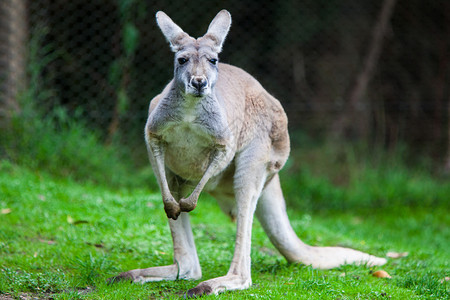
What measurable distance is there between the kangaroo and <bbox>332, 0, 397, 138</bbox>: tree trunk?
3.73 meters

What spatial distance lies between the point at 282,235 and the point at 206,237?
3.26 feet

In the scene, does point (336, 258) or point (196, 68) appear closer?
point (196, 68)

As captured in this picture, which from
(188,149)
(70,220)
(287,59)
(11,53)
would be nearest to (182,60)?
(188,149)

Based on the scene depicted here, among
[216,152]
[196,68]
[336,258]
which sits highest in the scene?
[196,68]

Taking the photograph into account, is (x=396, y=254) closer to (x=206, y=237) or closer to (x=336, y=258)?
(x=336, y=258)

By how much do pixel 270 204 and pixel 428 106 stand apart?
429cm

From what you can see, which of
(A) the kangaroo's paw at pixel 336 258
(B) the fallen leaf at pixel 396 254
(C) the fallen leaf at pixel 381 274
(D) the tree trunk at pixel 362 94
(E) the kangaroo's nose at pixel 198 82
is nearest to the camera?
(E) the kangaroo's nose at pixel 198 82

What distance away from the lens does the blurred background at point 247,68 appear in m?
5.95

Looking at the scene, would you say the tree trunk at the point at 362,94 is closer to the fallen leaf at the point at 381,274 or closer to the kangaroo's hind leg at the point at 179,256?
the fallen leaf at the point at 381,274

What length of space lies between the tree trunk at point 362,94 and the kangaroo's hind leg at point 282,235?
12.1ft

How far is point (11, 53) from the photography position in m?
5.93

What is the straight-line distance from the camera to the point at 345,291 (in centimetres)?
324

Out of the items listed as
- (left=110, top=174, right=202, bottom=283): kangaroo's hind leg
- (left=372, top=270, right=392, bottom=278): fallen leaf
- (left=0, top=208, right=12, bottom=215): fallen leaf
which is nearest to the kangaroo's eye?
(left=110, top=174, right=202, bottom=283): kangaroo's hind leg

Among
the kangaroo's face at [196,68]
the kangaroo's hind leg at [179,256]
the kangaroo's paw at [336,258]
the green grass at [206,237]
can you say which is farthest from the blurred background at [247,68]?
the kangaroo's face at [196,68]
